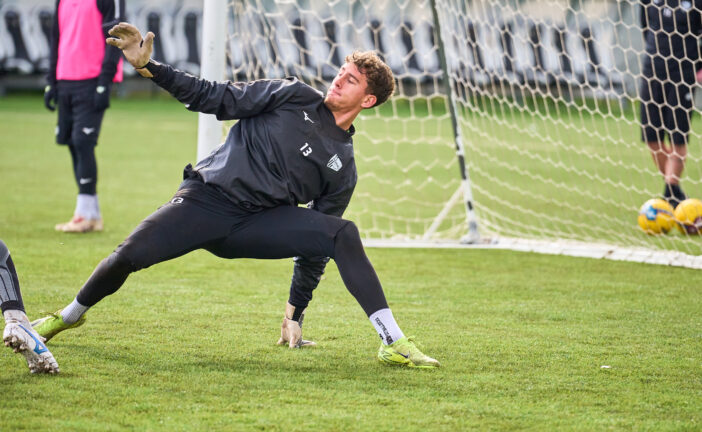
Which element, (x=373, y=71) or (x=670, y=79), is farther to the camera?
(x=670, y=79)

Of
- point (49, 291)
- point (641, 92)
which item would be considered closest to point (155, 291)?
point (49, 291)

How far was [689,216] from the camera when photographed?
25.6ft

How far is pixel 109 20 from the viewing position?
7988 millimetres

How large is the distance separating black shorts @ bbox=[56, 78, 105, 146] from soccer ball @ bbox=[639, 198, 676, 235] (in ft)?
15.3

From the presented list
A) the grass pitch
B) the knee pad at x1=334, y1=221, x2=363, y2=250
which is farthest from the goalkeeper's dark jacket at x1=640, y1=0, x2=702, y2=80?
the knee pad at x1=334, y1=221, x2=363, y2=250

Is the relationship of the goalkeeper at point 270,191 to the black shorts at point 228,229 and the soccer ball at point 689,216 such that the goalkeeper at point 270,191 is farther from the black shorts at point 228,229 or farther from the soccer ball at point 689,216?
the soccer ball at point 689,216

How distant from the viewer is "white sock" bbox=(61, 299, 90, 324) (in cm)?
430

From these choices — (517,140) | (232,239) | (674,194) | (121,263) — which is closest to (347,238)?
(232,239)

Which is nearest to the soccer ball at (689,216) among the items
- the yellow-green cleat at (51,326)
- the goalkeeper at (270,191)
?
the goalkeeper at (270,191)

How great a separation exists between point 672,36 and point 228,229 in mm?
4814

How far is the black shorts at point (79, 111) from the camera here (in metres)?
7.98

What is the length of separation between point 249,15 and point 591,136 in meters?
3.78

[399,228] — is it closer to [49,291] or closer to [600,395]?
[49,291]

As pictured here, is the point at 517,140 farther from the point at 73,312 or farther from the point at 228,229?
the point at 73,312
